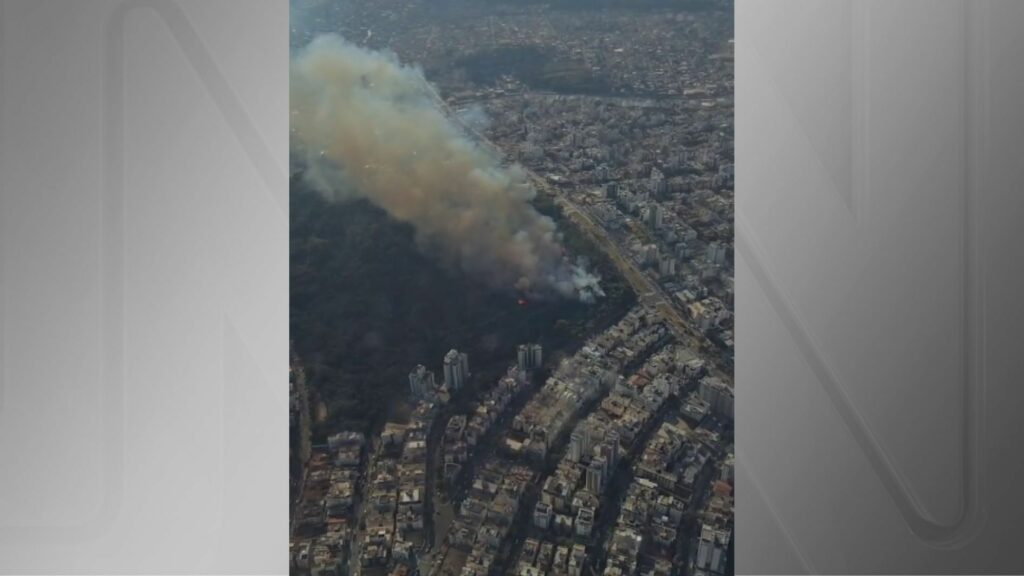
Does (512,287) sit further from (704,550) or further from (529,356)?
(704,550)

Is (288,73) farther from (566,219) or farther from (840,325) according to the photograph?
(840,325)

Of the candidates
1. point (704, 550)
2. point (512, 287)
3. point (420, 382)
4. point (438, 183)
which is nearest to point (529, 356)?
point (512, 287)

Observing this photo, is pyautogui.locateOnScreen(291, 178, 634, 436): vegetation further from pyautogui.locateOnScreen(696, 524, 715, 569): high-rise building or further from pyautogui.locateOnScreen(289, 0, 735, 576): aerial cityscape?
pyautogui.locateOnScreen(696, 524, 715, 569): high-rise building

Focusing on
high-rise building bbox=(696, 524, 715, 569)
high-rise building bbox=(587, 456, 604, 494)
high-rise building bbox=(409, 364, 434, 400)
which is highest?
high-rise building bbox=(409, 364, 434, 400)

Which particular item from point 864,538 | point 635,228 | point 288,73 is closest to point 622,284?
point 635,228

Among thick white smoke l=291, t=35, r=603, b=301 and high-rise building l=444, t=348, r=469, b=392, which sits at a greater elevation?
thick white smoke l=291, t=35, r=603, b=301

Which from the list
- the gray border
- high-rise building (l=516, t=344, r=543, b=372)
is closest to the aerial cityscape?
high-rise building (l=516, t=344, r=543, b=372)
